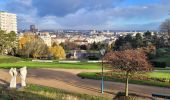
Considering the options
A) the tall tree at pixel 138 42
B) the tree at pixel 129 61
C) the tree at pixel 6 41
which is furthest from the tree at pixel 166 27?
the tree at pixel 129 61

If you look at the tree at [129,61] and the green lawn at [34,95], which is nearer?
the green lawn at [34,95]

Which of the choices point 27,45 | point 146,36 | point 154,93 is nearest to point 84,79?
point 154,93

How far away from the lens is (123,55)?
2358 centimetres

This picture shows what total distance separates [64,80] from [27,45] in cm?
6178

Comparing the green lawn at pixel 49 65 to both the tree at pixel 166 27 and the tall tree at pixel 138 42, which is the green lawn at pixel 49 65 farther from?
the tree at pixel 166 27

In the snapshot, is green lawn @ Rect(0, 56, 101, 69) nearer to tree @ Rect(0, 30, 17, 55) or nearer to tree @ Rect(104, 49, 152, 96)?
tree @ Rect(0, 30, 17, 55)

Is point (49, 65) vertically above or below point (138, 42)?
below

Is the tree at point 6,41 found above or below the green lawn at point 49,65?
above

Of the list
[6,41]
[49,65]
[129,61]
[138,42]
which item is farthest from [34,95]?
[138,42]

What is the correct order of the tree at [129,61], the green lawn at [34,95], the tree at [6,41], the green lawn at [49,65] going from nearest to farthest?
the green lawn at [34,95], the tree at [129,61], the green lawn at [49,65], the tree at [6,41]

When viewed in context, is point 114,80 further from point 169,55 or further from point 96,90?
point 169,55

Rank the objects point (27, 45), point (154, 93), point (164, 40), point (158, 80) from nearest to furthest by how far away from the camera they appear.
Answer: point (154, 93) < point (158, 80) < point (27, 45) < point (164, 40)

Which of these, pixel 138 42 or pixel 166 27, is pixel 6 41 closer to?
pixel 138 42

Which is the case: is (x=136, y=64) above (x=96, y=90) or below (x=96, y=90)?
above
